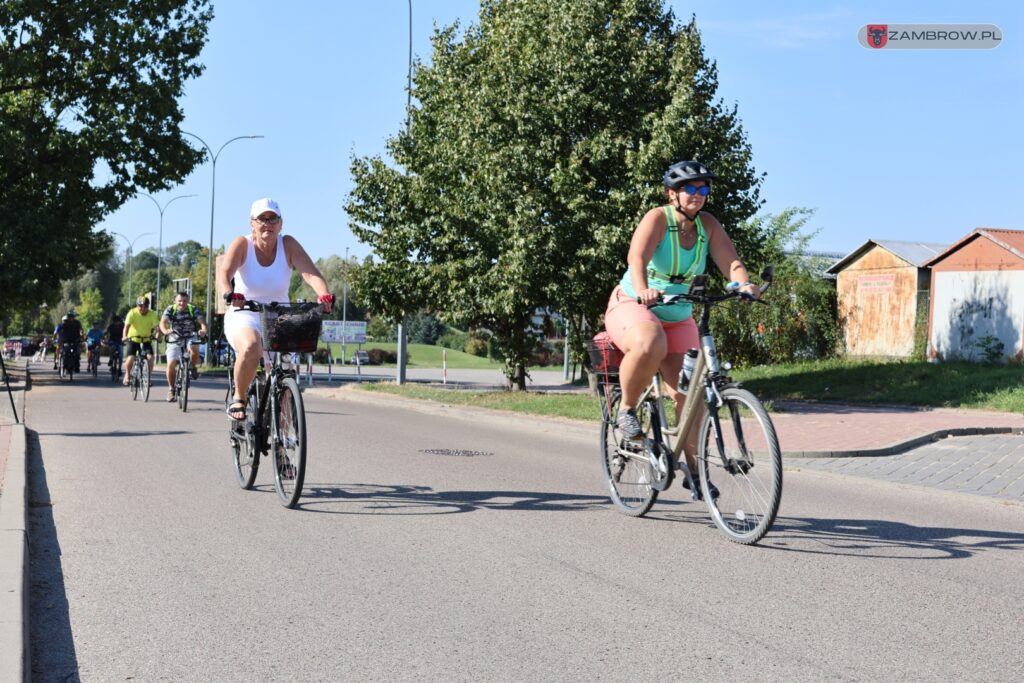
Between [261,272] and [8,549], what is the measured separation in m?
2.81

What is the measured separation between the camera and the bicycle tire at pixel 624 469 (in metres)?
6.64

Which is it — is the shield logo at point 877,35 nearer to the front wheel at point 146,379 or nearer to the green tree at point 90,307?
the front wheel at point 146,379

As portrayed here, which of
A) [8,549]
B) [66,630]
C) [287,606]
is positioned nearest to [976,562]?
[287,606]

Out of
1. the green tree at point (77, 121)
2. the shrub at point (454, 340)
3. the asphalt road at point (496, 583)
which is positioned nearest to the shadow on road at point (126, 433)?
the asphalt road at point (496, 583)

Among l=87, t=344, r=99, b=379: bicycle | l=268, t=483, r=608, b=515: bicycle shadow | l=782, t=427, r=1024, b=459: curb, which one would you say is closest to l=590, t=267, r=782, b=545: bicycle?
l=268, t=483, r=608, b=515: bicycle shadow

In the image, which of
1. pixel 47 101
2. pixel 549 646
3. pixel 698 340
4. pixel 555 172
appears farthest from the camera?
pixel 47 101

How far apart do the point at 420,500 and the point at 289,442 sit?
40.9 inches

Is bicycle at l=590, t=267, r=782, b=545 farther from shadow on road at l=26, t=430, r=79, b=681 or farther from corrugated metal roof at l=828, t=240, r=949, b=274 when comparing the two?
corrugated metal roof at l=828, t=240, r=949, b=274

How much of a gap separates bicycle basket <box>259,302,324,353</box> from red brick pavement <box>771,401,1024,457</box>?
5.79m

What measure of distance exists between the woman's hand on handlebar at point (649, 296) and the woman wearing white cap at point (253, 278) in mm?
2340

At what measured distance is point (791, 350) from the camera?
2991 cm

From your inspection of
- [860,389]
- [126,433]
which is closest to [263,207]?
[126,433]

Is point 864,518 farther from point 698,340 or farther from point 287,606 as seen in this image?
point 287,606

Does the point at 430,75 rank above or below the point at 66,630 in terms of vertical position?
above
